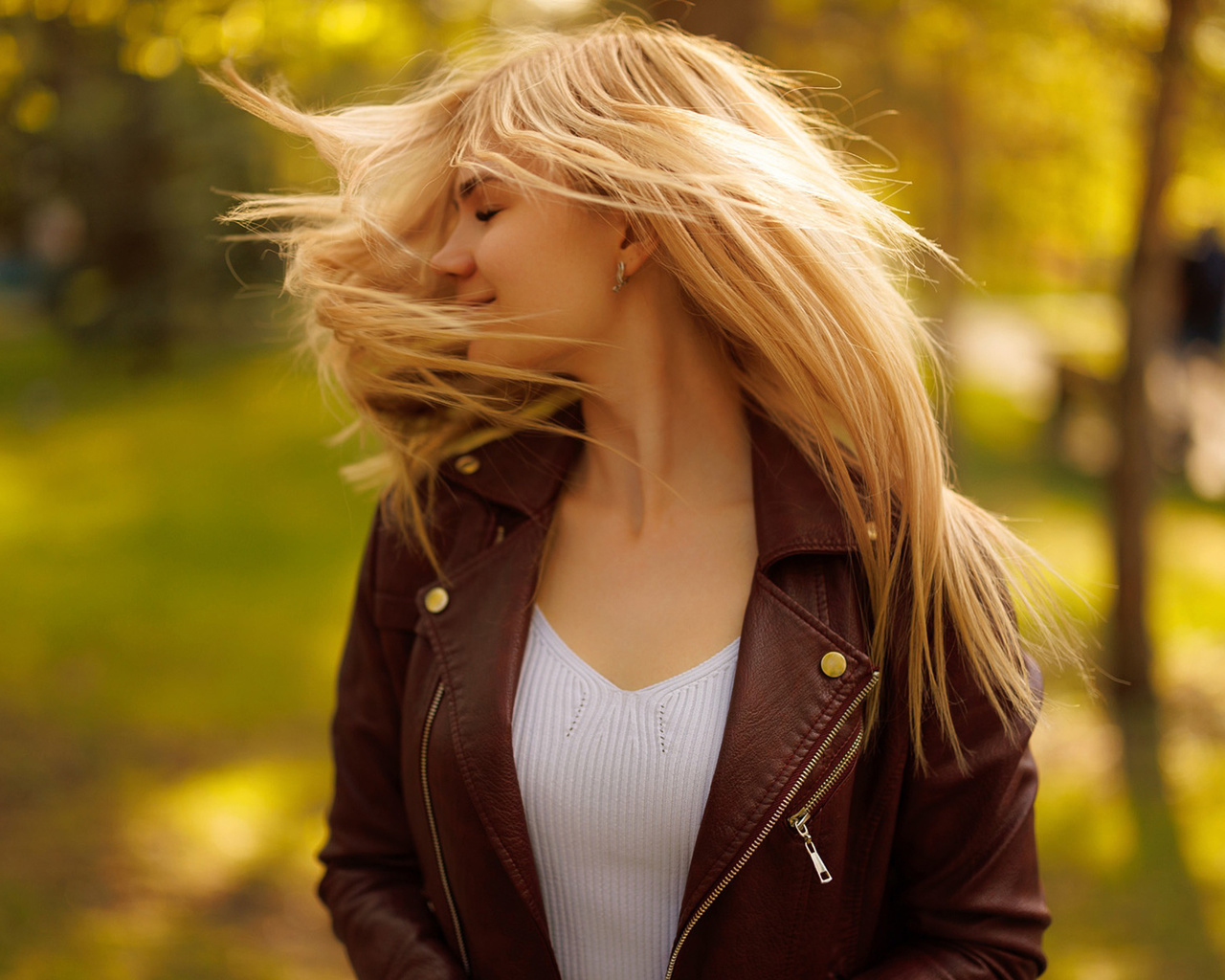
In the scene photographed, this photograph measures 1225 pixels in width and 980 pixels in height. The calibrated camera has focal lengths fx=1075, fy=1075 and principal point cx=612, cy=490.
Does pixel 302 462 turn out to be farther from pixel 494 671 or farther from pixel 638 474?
pixel 494 671

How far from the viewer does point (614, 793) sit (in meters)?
1.76

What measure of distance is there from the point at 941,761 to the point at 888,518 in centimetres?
41

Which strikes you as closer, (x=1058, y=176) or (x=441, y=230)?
(x=441, y=230)

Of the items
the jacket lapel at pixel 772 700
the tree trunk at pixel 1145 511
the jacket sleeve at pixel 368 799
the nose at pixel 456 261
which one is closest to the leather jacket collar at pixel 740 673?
the jacket lapel at pixel 772 700

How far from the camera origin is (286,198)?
2201mm

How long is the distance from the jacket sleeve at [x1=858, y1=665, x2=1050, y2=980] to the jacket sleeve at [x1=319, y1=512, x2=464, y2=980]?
901 millimetres

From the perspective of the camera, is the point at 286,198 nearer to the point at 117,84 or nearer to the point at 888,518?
the point at 888,518

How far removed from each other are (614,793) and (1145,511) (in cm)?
437

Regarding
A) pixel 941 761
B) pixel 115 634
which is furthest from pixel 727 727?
pixel 115 634

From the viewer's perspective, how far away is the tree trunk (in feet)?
14.3

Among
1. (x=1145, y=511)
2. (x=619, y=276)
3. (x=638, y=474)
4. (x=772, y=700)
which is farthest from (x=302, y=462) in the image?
(x=772, y=700)

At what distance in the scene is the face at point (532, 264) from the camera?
6.05 feet

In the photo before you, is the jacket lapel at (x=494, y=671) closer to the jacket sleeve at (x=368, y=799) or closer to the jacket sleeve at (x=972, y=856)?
the jacket sleeve at (x=368, y=799)

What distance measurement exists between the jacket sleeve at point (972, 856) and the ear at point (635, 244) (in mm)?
906
